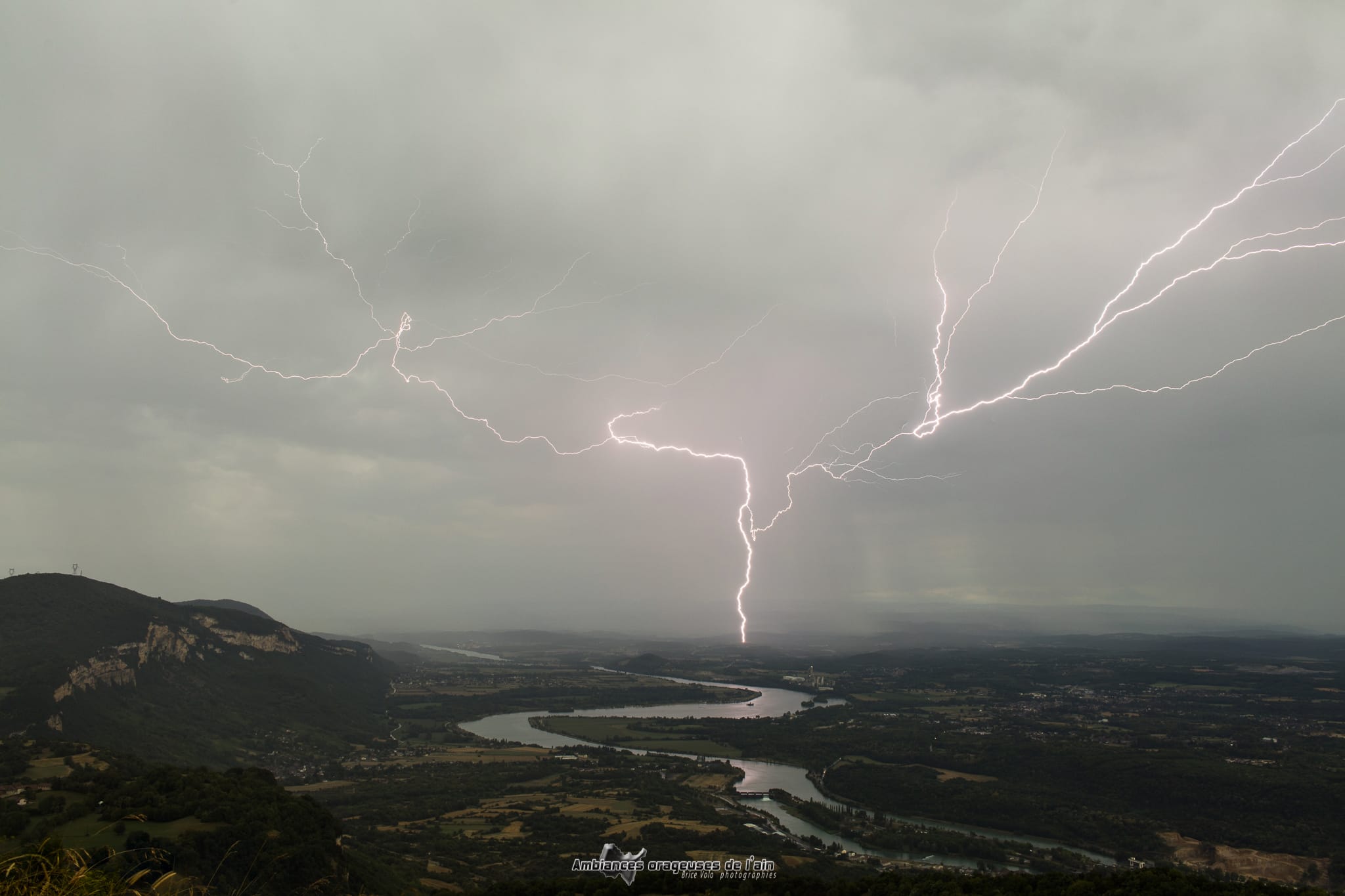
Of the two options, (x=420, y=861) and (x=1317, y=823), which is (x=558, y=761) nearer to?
(x=420, y=861)

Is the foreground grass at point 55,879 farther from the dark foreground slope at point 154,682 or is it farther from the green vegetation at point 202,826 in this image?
the dark foreground slope at point 154,682

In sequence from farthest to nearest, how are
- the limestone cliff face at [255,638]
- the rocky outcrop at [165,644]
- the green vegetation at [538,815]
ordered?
the limestone cliff face at [255,638] < the rocky outcrop at [165,644] < the green vegetation at [538,815]

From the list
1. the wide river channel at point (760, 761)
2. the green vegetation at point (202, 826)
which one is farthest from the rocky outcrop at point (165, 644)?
the green vegetation at point (202, 826)

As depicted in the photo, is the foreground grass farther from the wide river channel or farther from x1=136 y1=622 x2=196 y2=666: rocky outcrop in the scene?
x1=136 y1=622 x2=196 y2=666: rocky outcrop

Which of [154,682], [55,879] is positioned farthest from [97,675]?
[55,879]

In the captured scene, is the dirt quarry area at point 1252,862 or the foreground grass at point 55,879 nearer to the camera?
the foreground grass at point 55,879

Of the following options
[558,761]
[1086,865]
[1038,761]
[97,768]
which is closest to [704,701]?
[558,761]
